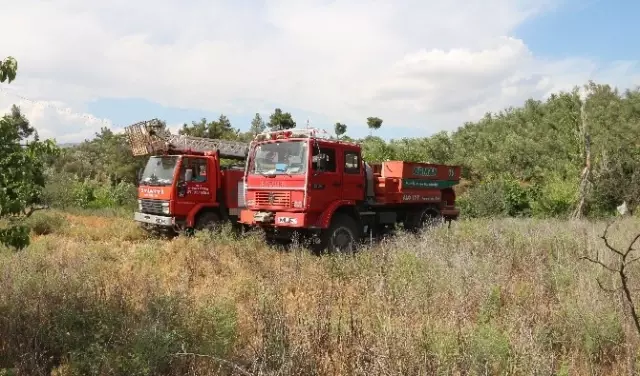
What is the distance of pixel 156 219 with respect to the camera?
38.0 ft

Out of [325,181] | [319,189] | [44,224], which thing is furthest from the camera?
[44,224]

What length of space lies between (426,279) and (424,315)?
1.21 m

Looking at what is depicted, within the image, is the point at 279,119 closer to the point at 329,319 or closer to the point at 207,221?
the point at 207,221

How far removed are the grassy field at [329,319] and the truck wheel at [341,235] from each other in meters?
2.50

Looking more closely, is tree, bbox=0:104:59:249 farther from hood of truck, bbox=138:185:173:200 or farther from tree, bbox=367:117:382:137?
tree, bbox=367:117:382:137

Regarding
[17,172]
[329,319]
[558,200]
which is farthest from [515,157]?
[17,172]

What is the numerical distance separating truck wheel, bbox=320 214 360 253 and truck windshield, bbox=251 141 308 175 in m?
1.31

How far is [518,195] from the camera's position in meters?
19.4

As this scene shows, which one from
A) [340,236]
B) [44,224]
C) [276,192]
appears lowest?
[44,224]

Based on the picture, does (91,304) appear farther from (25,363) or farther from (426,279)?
(426,279)

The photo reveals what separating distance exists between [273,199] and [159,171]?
369cm

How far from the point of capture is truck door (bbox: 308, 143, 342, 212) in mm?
9414

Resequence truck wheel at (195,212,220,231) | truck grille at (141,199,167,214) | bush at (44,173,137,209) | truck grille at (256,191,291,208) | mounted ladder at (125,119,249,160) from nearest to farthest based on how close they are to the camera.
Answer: truck grille at (256,191,291,208) < truck grille at (141,199,167,214) < truck wheel at (195,212,220,231) < mounted ladder at (125,119,249,160) < bush at (44,173,137,209)

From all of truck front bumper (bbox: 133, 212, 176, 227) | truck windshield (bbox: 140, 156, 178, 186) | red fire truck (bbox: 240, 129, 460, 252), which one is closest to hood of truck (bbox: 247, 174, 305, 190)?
red fire truck (bbox: 240, 129, 460, 252)
